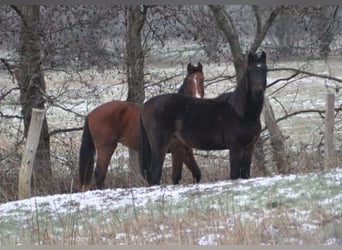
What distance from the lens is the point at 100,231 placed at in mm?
4379

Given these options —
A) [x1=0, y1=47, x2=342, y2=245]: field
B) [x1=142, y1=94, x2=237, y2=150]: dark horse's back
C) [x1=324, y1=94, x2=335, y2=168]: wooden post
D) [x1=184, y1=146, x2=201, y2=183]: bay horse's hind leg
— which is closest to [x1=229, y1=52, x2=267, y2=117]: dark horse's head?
[x1=142, y1=94, x2=237, y2=150]: dark horse's back

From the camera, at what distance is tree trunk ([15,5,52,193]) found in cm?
932

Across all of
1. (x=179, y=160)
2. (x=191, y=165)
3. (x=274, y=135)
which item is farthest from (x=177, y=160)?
(x=274, y=135)

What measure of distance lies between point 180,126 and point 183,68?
303cm

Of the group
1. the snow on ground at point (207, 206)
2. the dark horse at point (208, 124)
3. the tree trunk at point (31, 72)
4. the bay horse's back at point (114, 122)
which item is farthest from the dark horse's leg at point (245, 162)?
the tree trunk at point (31, 72)

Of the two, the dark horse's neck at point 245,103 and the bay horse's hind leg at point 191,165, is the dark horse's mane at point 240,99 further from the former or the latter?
the bay horse's hind leg at point 191,165

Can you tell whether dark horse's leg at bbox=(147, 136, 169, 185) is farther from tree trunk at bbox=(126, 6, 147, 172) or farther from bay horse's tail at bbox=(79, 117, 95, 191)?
tree trunk at bbox=(126, 6, 147, 172)

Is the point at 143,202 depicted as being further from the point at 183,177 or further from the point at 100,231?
the point at 183,177

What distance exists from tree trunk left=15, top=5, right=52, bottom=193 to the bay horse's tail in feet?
4.36

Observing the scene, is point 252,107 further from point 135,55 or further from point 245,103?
point 135,55

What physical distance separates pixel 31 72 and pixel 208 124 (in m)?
3.42

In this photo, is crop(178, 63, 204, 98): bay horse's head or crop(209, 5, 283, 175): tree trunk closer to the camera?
crop(178, 63, 204, 98): bay horse's head

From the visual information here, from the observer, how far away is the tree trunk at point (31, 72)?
9.32 m

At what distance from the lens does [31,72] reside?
373 inches
